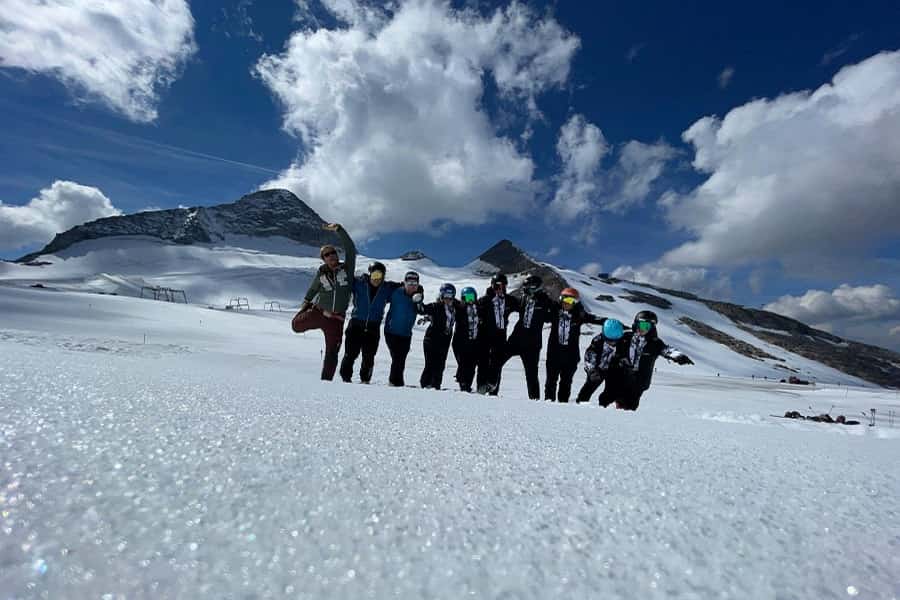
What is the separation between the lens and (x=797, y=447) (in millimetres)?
2037

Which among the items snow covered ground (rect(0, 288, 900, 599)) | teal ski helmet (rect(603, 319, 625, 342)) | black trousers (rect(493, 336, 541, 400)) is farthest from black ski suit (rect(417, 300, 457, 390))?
snow covered ground (rect(0, 288, 900, 599))

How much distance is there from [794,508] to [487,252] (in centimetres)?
14272

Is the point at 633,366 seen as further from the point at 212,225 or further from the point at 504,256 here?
Result: the point at 212,225

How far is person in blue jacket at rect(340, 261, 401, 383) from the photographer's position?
586 centimetres

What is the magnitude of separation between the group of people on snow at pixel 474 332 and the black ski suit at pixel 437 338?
1 centimetres

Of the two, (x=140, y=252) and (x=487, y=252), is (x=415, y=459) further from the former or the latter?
(x=487, y=252)

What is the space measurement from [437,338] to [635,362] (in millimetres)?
2634

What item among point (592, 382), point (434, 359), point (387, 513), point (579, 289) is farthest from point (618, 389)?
point (579, 289)

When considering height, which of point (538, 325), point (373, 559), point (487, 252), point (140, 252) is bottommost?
point (373, 559)

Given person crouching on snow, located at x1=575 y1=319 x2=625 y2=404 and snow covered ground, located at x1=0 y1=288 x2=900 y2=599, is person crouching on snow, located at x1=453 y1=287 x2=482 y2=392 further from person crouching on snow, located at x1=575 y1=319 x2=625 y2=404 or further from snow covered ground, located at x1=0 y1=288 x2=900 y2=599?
snow covered ground, located at x1=0 y1=288 x2=900 y2=599

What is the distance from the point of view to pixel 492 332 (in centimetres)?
646

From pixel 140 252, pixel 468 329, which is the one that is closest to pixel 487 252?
pixel 140 252

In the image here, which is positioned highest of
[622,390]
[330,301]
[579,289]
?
[579,289]

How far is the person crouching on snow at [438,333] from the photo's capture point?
6.19m
